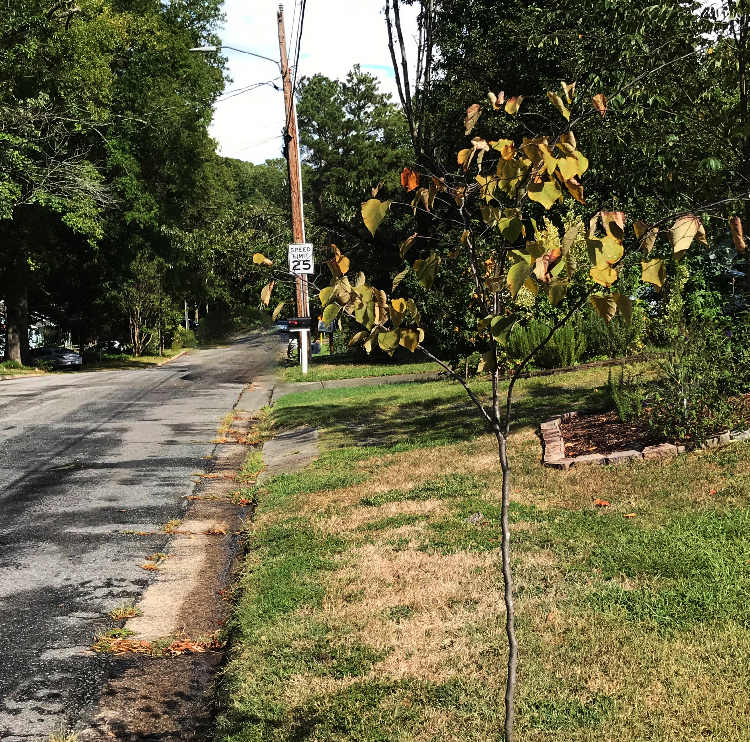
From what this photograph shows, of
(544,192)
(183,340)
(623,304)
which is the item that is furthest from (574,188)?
(183,340)

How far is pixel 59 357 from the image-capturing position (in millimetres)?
43469

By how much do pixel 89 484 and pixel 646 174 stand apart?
7.08 meters

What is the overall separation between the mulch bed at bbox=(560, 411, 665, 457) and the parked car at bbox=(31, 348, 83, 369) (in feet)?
123

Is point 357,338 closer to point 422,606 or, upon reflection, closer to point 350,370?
point 422,606

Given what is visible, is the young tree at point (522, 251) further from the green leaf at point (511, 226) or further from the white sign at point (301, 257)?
the white sign at point (301, 257)

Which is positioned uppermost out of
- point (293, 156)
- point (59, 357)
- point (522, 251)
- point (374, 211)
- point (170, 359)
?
point (293, 156)

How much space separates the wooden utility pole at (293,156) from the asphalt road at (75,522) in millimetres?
5606

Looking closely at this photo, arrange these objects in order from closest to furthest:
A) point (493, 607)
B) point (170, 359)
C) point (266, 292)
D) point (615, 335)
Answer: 1. point (266, 292)
2. point (493, 607)
3. point (615, 335)
4. point (170, 359)

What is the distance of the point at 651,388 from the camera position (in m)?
8.03

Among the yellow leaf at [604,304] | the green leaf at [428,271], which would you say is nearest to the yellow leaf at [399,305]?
the green leaf at [428,271]

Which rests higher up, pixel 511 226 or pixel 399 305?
pixel 511 226

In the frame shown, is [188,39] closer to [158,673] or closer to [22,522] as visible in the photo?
[22,522]

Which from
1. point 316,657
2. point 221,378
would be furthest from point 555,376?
point 221,378

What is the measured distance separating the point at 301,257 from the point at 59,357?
2749 centimetres
